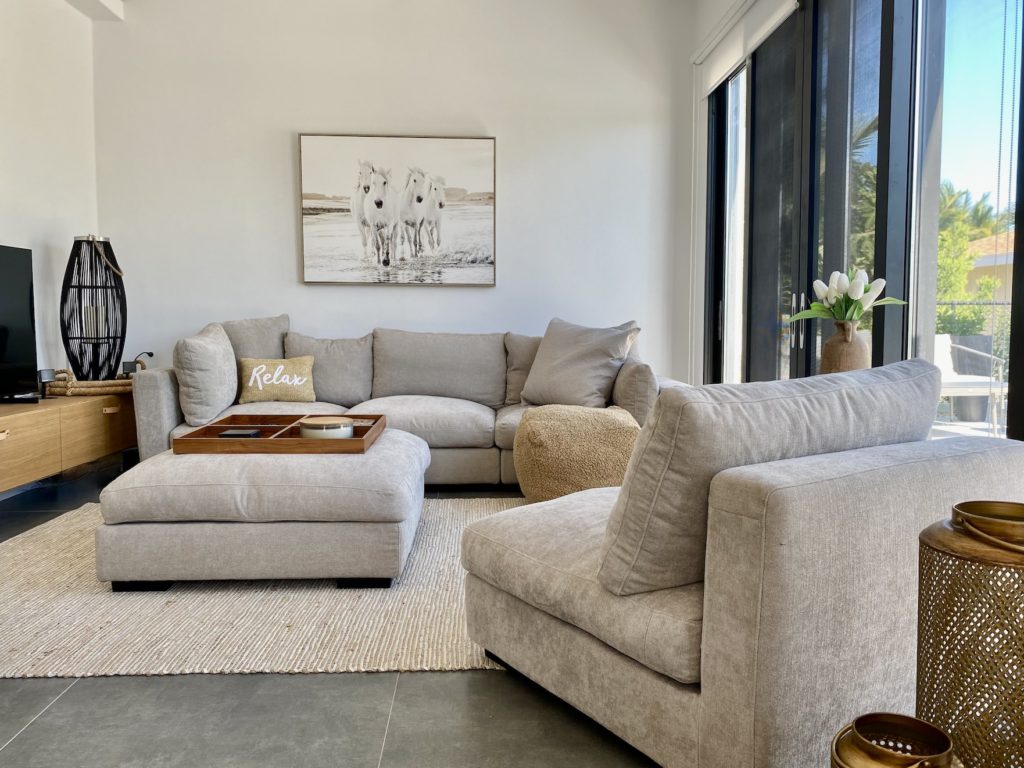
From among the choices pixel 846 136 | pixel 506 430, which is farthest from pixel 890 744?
pixel 506 430

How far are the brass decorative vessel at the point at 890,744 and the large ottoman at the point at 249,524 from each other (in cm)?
178

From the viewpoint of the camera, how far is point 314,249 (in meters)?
5.04

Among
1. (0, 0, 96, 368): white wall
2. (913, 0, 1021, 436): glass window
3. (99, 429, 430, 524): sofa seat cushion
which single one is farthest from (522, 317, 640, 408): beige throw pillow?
(0, 0, 96, 368): white wall

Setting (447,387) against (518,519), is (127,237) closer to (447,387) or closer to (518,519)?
(447,387)

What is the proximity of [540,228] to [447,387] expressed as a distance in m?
1.31

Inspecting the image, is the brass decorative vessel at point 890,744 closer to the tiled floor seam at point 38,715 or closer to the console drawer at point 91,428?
the tiled floor seam at point 38,715

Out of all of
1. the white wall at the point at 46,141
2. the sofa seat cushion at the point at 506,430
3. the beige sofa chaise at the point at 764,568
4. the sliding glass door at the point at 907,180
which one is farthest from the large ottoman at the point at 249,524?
the white wall at the point at 46,141

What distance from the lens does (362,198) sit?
5.04 metres

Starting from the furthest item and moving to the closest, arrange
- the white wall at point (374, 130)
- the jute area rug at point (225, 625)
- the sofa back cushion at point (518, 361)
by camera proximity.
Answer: the white wall at point (374, 130) < the sofa back cushion at point (518, 361) < the jute area rug at point (225, 625)

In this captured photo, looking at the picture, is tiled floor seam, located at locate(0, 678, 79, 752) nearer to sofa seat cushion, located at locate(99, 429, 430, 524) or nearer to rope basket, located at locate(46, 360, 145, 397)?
sofa seat cushion, located at locate(99, 429, 430, 524)

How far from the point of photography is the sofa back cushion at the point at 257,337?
15.1 feet

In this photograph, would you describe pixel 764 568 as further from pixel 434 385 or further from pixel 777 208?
pixel 434 385

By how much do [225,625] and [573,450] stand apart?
5.56ft

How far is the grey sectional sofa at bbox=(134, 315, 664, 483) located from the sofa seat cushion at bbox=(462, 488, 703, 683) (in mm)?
1876
